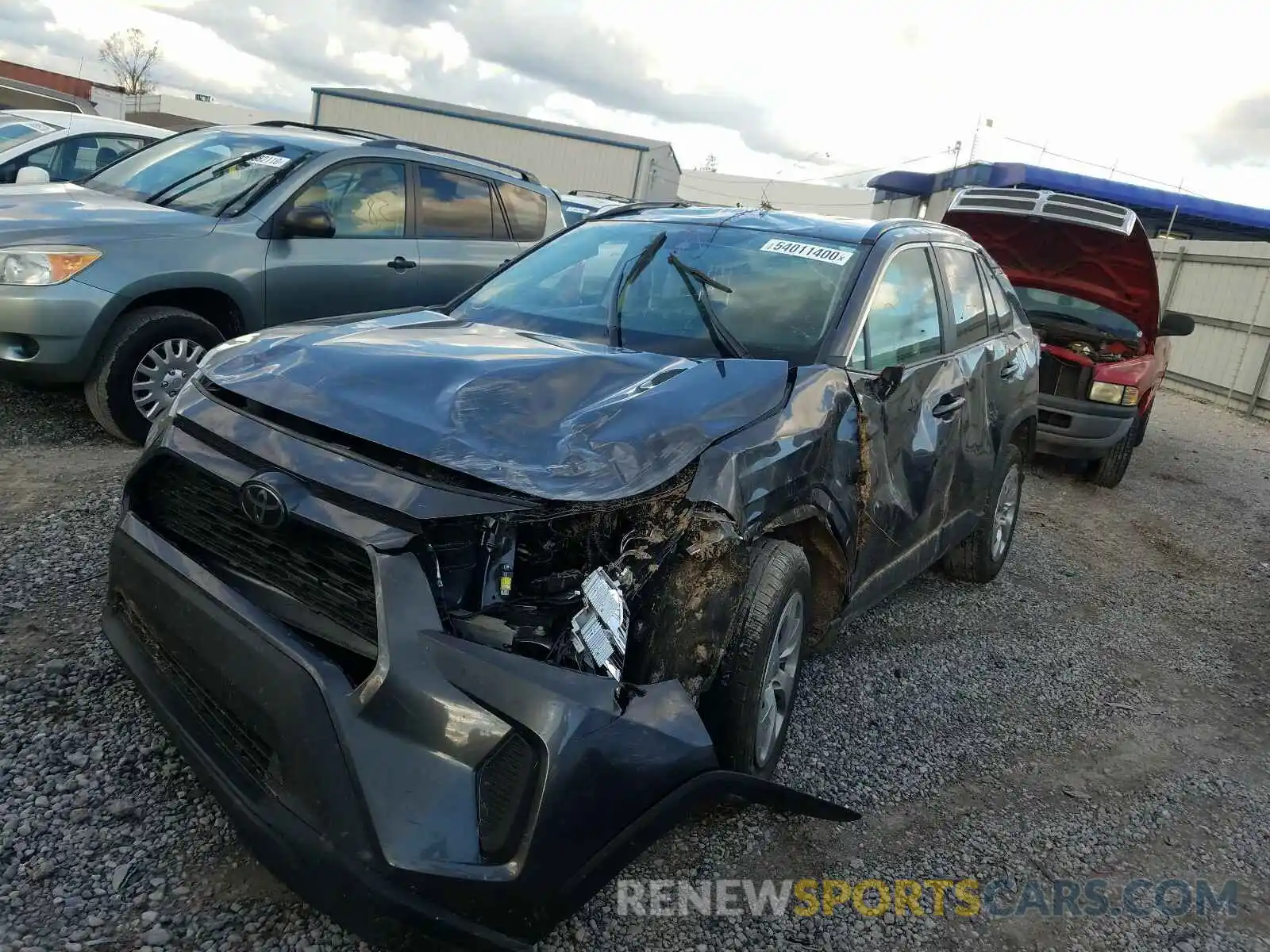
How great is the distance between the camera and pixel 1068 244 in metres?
8.22

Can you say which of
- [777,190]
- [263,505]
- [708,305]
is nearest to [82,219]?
[708,305]

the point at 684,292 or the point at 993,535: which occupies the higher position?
the point at 684,292

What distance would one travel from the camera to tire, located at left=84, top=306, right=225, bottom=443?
485 centimetres

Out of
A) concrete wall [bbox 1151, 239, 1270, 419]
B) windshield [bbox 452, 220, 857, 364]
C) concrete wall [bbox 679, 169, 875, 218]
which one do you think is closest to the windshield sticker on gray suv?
windshield [bbox 452, 220, 857, 364]

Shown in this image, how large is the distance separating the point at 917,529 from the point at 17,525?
373 cm

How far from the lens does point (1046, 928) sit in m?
2.62

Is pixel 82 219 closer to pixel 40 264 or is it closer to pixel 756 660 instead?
pixel 40 264

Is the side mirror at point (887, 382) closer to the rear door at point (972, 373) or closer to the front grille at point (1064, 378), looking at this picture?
the rear door at point (972, 373)

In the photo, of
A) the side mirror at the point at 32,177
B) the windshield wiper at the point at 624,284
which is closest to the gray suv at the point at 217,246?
the side mirror at the point at 32,177

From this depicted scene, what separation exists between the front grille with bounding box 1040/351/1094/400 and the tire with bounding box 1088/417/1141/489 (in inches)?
25.0

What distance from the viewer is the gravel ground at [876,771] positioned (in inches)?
89.6

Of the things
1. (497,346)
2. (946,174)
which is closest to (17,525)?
(497,346)

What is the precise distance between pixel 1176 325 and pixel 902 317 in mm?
5657

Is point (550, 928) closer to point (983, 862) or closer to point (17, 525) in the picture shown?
point (983, 862)
